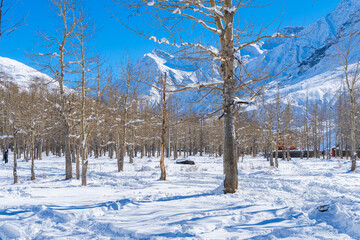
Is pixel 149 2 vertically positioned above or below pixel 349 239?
above

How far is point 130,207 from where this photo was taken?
5.70 meters

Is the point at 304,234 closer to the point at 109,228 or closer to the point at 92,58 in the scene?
the point at 109,228

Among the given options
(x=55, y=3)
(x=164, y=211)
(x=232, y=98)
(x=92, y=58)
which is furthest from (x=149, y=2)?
(x=55, y=3)

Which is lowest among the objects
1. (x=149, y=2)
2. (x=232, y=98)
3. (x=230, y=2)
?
(x=232, y=98)

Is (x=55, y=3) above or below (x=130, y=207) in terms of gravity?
above

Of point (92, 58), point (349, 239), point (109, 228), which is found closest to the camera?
point (349, 239)

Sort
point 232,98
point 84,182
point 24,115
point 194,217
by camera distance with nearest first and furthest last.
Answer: point 194,217, point 232,98, point 84,182, point 24,115

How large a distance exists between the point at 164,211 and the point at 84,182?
22.8ft

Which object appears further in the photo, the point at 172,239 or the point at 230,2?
the point at 230,2

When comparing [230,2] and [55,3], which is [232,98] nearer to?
[230,2]

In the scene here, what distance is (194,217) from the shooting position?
4625 millimetres

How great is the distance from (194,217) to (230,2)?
6.27 m

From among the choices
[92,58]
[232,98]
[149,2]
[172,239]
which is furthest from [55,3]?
[172,239]

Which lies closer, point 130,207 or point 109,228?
point 109,228
